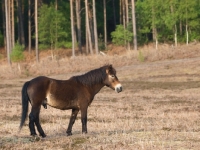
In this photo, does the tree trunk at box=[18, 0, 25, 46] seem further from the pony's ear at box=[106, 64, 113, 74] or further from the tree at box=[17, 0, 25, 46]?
the pony's ear at box=[106, 64, 113, 74]

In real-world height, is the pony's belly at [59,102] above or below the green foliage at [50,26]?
below

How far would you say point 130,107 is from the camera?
26.9 meters

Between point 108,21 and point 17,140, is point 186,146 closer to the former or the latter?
point 17,140

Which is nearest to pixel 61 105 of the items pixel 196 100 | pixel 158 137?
pixel 158 137

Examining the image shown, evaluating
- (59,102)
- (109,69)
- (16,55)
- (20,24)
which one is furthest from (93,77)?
(20,24)

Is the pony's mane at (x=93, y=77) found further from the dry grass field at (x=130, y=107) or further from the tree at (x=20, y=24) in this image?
the tree at (x=20, y=24)

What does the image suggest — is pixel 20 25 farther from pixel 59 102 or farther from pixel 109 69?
pixel 59 102

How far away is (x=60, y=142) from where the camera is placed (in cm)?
1258

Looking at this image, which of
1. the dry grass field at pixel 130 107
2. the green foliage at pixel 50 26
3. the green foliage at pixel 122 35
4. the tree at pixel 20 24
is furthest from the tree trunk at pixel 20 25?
the dry grass field at pixel 130 107

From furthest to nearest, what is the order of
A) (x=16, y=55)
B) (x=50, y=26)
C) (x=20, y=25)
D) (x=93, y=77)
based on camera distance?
(x=20, y=25)
(x=50, y=26)
(x=16, y=55)
(x=93, y=77)

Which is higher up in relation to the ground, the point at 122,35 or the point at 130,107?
the point at 122,35

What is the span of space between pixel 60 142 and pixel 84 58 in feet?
153

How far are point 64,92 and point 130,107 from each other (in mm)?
13020

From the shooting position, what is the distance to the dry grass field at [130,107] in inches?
499
